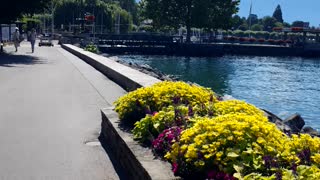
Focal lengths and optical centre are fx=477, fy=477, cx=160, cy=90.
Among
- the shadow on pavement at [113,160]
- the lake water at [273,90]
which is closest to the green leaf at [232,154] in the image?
the shadow on pavement at [113,160]

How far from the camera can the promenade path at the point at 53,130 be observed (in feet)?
21.0

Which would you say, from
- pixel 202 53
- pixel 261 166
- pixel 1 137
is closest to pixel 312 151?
pixel 261 166

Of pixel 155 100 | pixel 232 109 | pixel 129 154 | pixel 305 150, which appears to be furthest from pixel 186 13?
pixel 305 150

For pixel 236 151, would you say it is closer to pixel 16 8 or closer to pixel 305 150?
pixel 305 150

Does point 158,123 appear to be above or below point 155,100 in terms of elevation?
below

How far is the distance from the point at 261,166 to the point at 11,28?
4061 cm

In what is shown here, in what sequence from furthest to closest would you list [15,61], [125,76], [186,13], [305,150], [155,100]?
[186,13]
[15,61]
[125,76]
[155,100]
[305,150]

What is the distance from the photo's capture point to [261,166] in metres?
4.13

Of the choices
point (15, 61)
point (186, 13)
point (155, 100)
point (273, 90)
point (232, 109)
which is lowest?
point (273, 90)

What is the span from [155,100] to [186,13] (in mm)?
87363

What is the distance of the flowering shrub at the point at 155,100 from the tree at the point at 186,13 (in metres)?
83.8

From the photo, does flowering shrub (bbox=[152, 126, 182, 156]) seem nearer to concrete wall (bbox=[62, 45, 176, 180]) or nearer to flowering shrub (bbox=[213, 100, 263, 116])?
concrete wall (bbox=[62, 45, 176, 180])

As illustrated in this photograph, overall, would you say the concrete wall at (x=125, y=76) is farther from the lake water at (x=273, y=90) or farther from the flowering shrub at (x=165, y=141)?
the lake water at (x=273, y=90)

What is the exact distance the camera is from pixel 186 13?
93.2m
